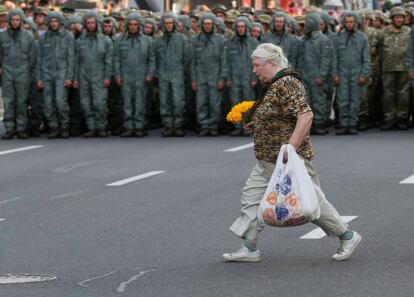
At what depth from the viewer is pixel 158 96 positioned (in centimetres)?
2584

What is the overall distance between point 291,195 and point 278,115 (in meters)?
0.67

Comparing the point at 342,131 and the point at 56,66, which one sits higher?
the point at 56,66

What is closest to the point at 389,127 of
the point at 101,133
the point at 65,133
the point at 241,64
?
the point at 241,64

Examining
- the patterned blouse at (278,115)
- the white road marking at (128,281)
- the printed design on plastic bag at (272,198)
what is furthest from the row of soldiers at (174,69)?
the white road marking at (128,281)

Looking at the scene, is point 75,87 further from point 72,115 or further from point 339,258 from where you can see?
point 339,258

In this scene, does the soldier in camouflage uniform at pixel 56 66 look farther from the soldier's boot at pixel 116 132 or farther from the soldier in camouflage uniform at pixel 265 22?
the soldier in camouflage uniform at pixel 265 22

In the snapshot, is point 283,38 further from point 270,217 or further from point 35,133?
point 270,217

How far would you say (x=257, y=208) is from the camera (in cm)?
1139

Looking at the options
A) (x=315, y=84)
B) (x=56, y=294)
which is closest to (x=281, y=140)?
(x=56, y=294)

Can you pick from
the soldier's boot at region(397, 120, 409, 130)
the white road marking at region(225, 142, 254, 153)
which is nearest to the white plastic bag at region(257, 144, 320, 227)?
the white road marking at region(225, 142, 254, 153)

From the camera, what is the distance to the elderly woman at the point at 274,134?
1112 centimetres

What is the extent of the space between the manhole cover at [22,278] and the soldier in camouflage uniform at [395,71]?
1442cm

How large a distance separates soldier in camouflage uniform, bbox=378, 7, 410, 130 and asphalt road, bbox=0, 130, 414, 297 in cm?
267

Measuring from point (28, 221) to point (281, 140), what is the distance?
12.0ft
